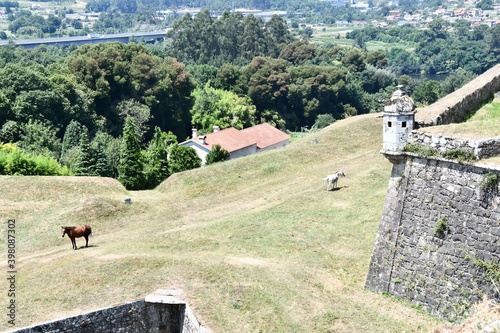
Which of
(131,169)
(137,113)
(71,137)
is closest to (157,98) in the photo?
(137,113)

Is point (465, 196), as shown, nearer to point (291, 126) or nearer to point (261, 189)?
point (261, 189)

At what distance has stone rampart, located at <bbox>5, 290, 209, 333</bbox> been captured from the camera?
1529 centimetres

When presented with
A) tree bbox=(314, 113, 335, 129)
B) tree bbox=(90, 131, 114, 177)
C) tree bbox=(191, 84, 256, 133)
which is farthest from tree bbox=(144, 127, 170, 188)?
tree bbox=(314, 113, 335, 129)

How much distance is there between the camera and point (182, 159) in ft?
134

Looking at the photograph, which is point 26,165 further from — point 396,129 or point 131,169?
point 396,129

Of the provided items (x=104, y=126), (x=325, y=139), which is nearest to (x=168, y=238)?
(x=325, y=139)

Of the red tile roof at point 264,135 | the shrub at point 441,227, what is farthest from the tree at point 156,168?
the shrub at point 441,227

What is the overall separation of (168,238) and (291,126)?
5671 centimetres

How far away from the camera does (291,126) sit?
7881cm

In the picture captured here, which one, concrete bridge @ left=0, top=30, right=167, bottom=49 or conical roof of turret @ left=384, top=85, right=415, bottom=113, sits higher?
conical roof of turret @ left=384, top=85, right=415, bottom=113

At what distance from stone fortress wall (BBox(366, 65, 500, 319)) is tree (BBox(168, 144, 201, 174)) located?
25303 millimetres

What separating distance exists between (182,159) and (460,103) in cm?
2462

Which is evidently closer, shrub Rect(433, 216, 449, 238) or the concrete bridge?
shrub Rect(433, 216, 449, 238)

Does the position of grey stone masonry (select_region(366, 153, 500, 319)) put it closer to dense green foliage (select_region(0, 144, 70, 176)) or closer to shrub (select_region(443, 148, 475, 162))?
shrub (select_region(443, 148, 475, 162))
